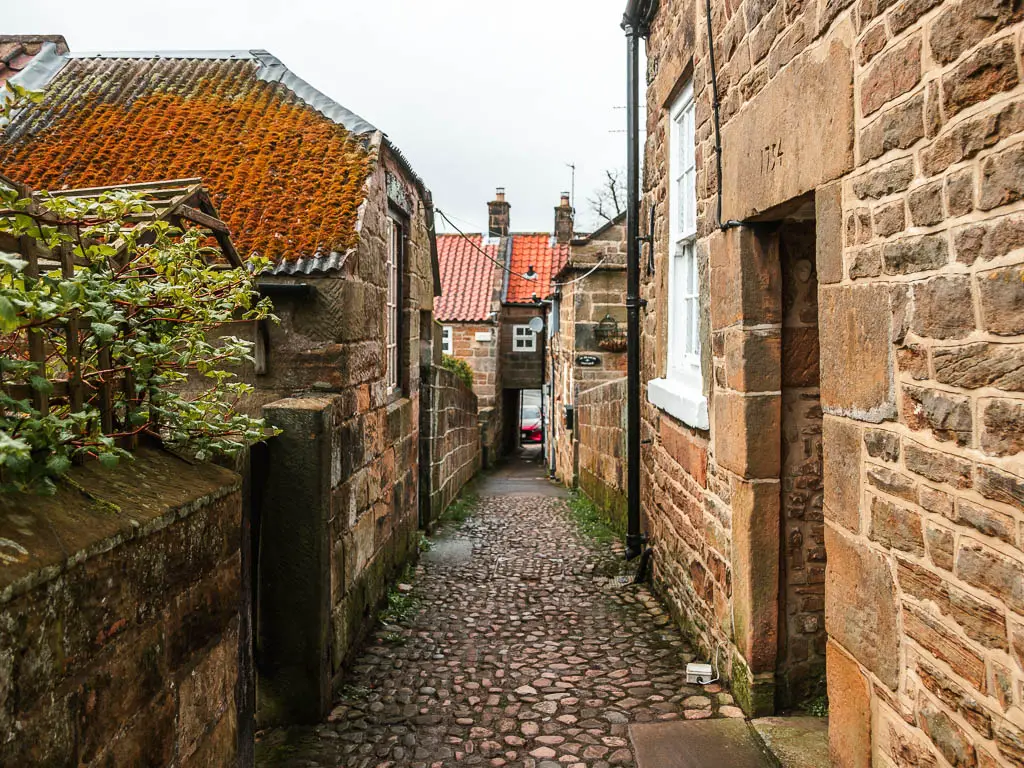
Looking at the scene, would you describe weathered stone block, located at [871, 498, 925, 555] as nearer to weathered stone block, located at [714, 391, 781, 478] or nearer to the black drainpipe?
weathered stone block, located at [714, 391, 781, 478]

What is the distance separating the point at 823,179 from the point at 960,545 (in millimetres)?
1533

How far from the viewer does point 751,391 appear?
4.11 meters

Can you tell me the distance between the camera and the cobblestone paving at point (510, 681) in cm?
406

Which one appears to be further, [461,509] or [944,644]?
[461,509]

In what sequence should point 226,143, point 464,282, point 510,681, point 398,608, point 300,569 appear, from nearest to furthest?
point 300,569
point 510,681
point 226,143
point 398,608
point 464,282

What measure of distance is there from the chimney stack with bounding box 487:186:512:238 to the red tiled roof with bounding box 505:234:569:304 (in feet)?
1.56

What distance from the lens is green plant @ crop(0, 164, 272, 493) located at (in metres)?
1.91

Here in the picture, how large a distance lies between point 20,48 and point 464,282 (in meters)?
18.7

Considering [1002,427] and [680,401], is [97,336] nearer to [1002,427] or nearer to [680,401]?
[1002,427]

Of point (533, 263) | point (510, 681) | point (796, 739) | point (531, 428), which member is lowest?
point (531, 428)

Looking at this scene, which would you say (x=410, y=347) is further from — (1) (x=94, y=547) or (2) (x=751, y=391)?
(1) (x=94, y=547)

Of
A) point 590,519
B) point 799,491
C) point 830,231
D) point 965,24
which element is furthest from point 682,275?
point 590,519

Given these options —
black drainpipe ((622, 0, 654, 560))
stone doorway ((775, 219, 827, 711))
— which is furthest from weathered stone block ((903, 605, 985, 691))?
black drainpipe ((622, 0, 654, 560))

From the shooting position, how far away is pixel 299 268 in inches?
192
